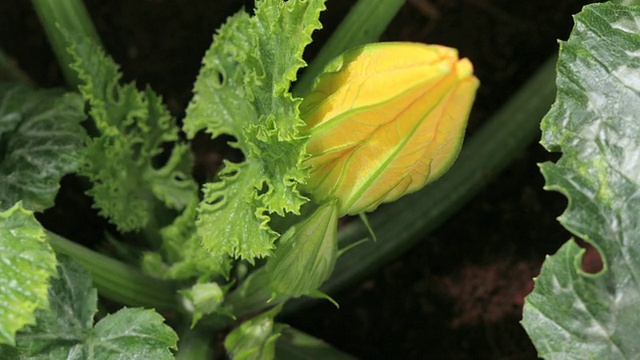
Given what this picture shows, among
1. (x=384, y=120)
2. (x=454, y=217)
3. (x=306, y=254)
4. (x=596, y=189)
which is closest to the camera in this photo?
(x=384, y=120)

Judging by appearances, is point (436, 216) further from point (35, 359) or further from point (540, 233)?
point (35, 359)

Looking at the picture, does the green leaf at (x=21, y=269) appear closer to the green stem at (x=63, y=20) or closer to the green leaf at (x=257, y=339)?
the green leaf at (x=257, y=339)

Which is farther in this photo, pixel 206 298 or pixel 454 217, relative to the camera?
pixel 454 217

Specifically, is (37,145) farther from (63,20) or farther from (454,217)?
(454,217)

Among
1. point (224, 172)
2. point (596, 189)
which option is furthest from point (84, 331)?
point (596, 189)

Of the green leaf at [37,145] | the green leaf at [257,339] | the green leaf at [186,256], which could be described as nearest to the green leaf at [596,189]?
the green leaf at [257,339]

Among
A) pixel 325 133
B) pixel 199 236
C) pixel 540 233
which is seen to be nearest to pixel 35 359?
pixel 199 236
